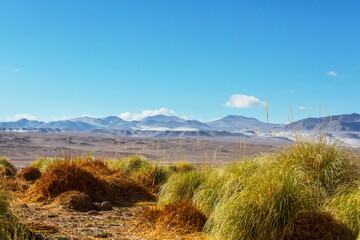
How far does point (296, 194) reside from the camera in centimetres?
382

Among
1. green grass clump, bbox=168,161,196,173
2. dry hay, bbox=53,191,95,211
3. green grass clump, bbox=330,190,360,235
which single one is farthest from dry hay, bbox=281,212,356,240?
green grass clump, bbox=168,161,196,173

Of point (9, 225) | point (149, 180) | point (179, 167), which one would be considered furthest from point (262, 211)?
point (179, 167)

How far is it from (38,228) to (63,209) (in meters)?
1.41

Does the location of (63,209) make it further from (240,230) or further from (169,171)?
(169,171)

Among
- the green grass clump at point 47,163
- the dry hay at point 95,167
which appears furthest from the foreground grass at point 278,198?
the green grass clump at point 47,163

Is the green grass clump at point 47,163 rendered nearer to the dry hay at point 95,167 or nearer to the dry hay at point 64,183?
the dry hay at point 95,167

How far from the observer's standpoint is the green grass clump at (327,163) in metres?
5.00

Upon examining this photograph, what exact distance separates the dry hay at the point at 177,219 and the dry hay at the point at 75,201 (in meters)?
1.45

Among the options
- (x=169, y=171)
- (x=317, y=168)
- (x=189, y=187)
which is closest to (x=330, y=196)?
(x=317, y=168)

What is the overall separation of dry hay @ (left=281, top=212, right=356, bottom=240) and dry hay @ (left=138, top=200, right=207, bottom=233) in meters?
1.35

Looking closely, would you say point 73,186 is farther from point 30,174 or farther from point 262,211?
point 262,211

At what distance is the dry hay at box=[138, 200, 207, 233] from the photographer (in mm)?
4527

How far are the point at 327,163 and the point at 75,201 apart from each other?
4.39 metres

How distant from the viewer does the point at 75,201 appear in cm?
583
